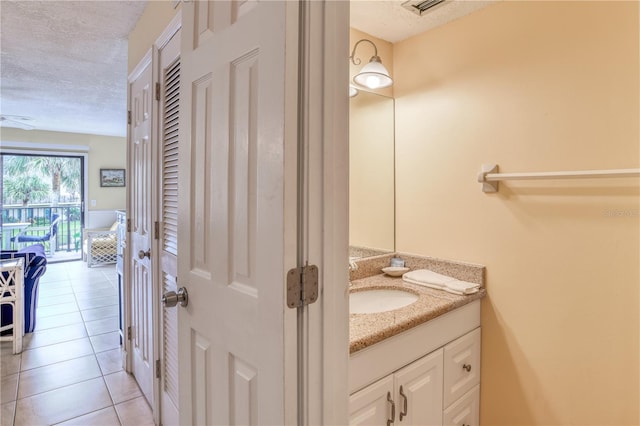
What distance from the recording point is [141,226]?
223cm

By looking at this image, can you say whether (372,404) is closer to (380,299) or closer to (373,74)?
(380,299)

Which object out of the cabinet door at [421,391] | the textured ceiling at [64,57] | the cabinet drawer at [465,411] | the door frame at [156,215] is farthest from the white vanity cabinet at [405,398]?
the textured ceiling at [64,57]

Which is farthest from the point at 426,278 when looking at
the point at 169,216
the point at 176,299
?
the point at 169,216

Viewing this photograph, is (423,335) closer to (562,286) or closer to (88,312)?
(562,286)

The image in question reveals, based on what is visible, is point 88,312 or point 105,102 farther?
point 105,102

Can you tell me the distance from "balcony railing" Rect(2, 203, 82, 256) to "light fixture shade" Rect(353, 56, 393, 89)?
714 cm

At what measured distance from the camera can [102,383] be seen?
2438 millimetres

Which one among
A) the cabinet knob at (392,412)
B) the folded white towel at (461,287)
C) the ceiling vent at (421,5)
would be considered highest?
the ceiling vent at (421,5)

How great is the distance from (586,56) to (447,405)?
5.25 feet

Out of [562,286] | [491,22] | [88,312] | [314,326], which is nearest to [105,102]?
[88,312]

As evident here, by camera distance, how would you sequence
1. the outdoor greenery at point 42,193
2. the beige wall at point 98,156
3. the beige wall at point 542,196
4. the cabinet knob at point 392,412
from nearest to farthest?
the cabinet knob at point 392,412, the beige wall at point 542,196, the beige wall at point 98,156, the outdoor greenery at point 42,193

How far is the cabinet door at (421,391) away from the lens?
1.32 metres

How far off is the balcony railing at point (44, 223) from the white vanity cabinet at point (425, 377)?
7.54 meters

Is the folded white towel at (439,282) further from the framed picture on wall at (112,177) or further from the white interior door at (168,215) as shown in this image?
the framed picture on wall at (112,177)
